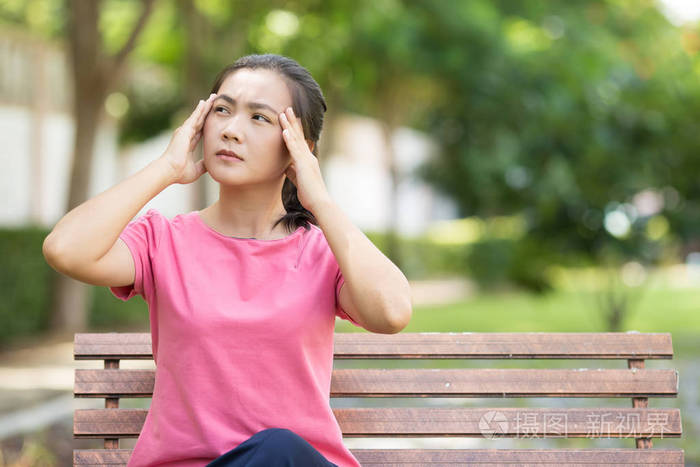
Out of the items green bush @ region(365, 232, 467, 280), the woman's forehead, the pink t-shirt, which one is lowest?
green bush @ region(365, 232, 467, 280)

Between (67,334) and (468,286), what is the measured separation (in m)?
12.6

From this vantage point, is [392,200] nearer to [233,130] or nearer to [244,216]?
[244,216]

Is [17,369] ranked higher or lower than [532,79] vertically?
lower

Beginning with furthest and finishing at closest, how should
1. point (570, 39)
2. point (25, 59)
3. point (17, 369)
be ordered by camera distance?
point (570, 39) < point (25, 59) < point (17, 369)

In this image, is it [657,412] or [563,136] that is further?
[563,136]

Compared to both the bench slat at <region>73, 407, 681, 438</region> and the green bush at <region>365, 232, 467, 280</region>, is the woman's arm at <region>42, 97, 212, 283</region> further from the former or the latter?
the green bush at <region>365, 232, 467, 280</region>

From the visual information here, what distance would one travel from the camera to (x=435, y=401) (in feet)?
22.2

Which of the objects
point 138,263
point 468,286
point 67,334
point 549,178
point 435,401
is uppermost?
point 138,263

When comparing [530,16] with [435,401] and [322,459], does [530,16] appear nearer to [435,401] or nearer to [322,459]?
[435,401]

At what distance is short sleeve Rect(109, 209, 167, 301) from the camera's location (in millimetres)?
2289

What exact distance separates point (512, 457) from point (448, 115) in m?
22.1

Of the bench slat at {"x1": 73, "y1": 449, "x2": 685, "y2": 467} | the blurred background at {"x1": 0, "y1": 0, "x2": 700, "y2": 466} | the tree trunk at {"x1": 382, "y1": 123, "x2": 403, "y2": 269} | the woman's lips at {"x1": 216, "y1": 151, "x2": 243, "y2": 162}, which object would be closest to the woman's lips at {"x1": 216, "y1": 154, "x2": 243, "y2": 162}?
the woman's lips at {"x1": 216, "y1": 151, "x2": 243, "y2": 162}

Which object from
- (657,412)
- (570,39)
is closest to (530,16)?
(570,39)

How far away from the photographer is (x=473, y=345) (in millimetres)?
2750
